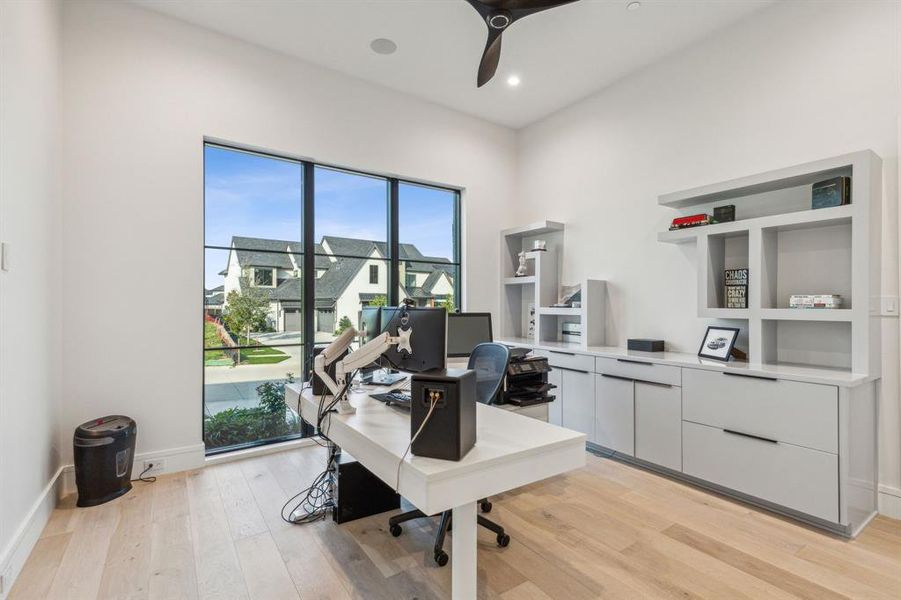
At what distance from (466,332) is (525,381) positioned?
74 centimetres

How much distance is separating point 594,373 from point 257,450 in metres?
2.91

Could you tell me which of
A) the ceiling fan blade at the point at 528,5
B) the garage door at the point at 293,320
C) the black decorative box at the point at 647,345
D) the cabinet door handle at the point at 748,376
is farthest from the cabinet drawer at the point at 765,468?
the garage door at the point at 293,320

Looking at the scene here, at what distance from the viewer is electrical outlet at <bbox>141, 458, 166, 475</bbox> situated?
3.10 meters

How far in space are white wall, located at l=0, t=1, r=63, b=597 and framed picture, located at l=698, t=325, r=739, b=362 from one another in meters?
4.16

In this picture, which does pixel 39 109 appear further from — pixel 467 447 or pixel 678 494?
pixel 678 494

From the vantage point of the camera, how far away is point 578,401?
382cm

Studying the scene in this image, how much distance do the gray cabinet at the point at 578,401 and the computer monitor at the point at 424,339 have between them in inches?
81.9

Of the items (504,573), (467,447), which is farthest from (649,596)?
(467,447)

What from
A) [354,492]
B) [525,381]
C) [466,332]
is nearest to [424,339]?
[354,492]

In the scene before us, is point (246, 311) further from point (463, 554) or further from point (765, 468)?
point (765, 468)

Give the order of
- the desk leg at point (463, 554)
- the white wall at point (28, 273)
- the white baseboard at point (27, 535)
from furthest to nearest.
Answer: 1. the white wall at point (28, 273)
2. the white baseboard at point (27, 535)
3. the desk leg at point (463, 554)

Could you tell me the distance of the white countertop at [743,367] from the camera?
243cm

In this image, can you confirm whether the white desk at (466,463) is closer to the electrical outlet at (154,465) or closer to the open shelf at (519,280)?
the electrical outlet at (154,465)

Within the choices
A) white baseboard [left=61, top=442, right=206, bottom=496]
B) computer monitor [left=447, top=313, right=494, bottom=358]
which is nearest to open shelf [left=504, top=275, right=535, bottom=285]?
computer monitor [left=447, top=313, right=494, bottom=358]
